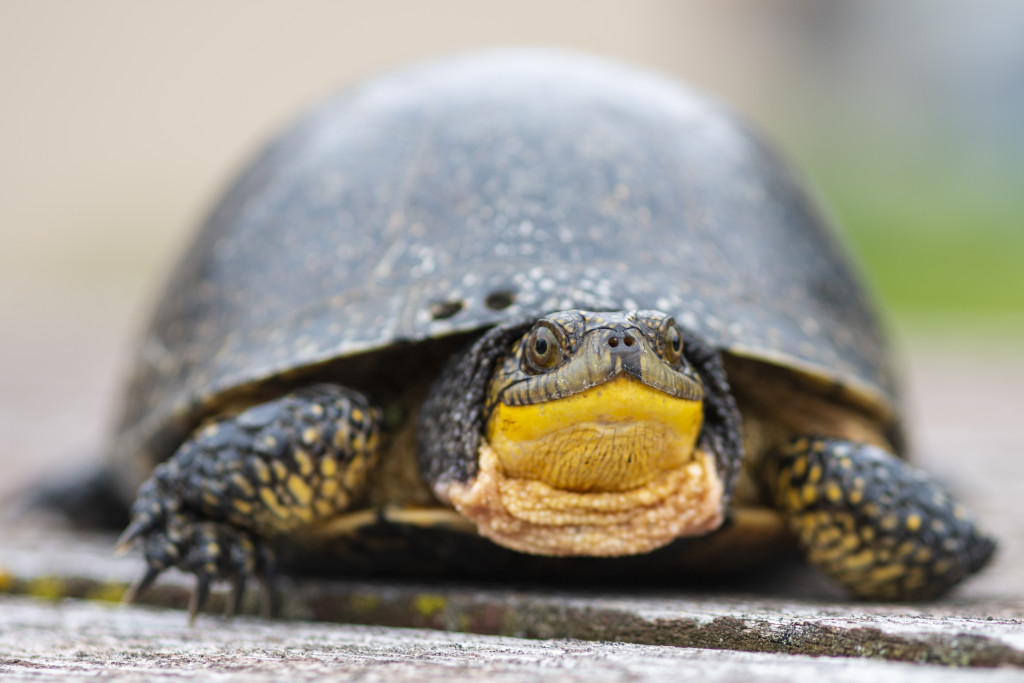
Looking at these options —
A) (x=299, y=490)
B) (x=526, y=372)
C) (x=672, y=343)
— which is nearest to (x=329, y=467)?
(x=299, y=490)

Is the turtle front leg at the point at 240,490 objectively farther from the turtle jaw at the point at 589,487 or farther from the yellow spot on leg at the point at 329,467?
the turtle jaw at the point at 589,487

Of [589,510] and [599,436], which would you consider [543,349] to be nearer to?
[599,436]

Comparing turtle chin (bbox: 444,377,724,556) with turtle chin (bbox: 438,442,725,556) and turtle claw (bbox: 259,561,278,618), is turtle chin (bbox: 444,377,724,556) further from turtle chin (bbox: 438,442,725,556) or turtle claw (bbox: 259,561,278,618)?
turtle claw (bbox: 259,561,278,618)

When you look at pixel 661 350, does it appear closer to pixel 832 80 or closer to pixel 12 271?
pixel 12 271

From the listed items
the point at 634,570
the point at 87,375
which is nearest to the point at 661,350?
the point at 634,570

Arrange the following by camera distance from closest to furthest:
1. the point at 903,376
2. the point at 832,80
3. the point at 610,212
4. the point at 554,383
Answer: the point at 554,383, the point at 610,212, the point at 903,376, the point at 832,80

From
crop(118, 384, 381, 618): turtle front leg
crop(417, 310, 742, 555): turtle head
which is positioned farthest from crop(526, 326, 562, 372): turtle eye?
crop(118, 384, 381, 618): turtle front leg

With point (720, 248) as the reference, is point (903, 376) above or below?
below
